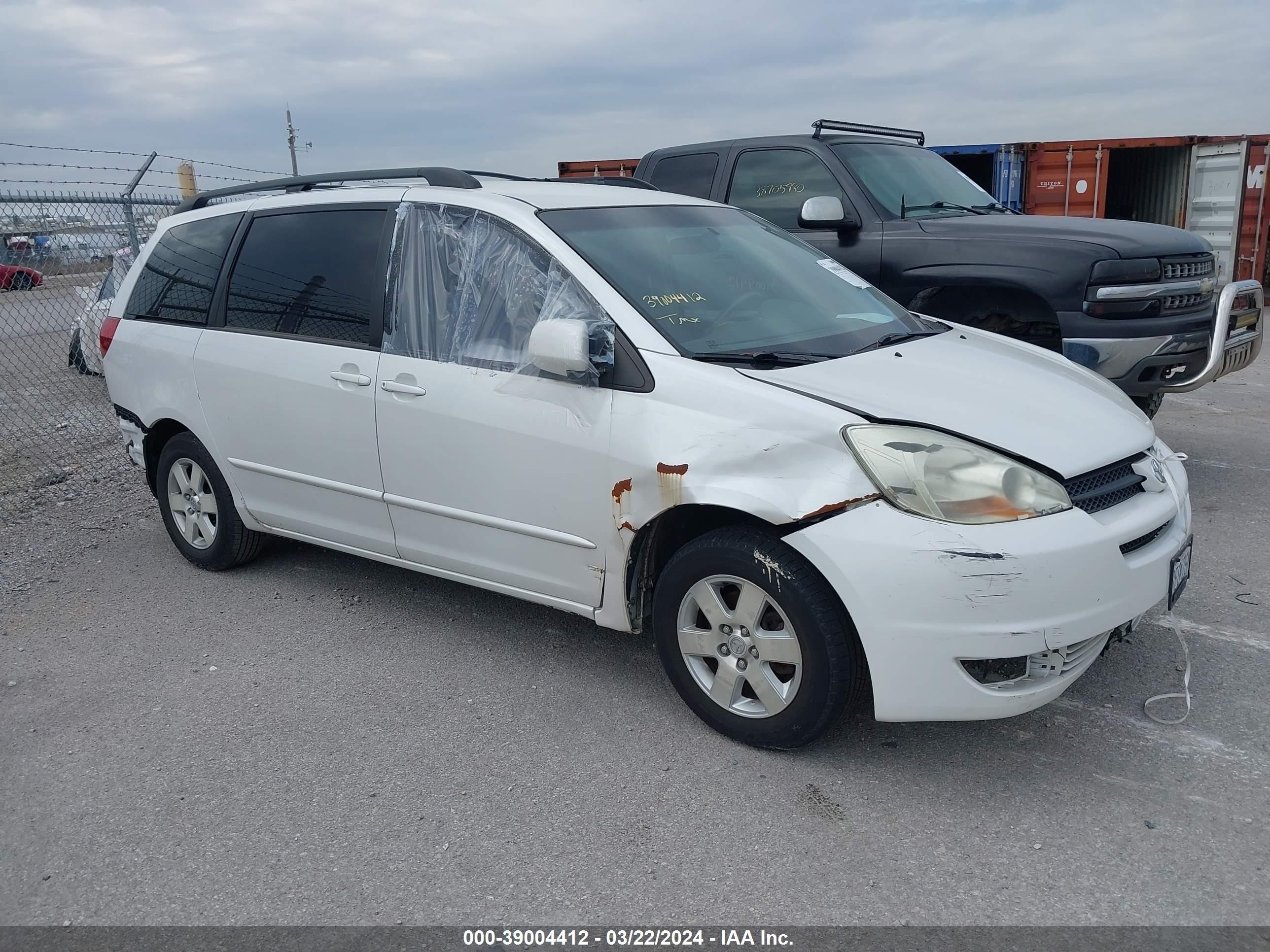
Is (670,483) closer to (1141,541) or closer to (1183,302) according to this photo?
(1141,541)

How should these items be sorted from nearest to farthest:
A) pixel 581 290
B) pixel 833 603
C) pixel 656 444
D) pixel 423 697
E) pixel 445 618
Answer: pixel 833 603 < pixel 656 444 < pixel 581 290 < pixel 423 697 < pixel 445 618

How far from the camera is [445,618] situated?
14.3 ft

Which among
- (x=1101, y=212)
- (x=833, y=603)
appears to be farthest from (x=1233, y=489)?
(x=1101, y=212)

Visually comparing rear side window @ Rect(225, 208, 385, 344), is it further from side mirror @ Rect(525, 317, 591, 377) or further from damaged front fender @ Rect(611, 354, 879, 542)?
damaged front fender @ Rect(611, 354, 879, 542)

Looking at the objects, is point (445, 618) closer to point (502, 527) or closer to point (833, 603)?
point (502, 527)

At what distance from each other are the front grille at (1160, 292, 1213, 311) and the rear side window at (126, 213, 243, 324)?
4.68 meters

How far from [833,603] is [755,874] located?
30.1 inches

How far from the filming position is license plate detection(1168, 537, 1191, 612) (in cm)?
308

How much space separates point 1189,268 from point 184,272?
17.2 ft

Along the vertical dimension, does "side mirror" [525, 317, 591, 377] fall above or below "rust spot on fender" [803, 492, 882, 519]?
above

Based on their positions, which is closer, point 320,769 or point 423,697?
point 320,769

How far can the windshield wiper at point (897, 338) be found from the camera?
11.9 ft

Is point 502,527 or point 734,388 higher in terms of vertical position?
point 734,388

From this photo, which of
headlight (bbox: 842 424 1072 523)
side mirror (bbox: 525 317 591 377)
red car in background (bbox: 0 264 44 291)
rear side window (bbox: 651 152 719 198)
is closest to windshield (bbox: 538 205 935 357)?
side mirror (bbox: 525 317 591 377)
